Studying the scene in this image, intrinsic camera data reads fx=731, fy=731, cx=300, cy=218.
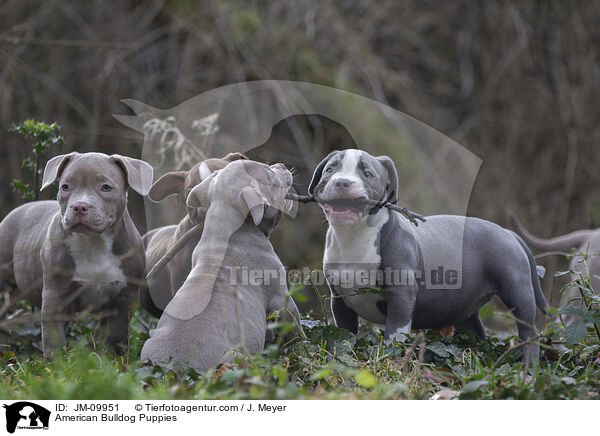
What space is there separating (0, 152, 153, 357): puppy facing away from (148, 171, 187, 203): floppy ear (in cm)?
30

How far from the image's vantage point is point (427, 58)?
980 cm

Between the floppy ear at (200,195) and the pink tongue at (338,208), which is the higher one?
the floppy ear at (200,195)

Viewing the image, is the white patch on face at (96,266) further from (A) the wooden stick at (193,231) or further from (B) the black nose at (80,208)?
(B) the black nose at (80,208)

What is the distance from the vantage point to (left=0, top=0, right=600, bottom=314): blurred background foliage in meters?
7.66

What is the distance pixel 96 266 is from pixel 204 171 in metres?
0.84

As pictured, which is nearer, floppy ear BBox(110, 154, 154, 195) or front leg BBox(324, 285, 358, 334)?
floppy ear BBox(110, 154, 154, 195)

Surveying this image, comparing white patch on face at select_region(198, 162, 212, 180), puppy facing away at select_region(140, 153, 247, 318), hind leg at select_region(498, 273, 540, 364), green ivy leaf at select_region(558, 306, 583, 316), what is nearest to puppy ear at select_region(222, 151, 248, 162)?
puppy facing away at select_region(140, 153, 247, 318)

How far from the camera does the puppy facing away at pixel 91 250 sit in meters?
3.82

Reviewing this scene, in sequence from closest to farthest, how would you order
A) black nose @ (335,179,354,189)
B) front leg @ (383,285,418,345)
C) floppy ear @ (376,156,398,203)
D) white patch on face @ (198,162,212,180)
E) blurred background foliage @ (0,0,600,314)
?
black nose @ (335,179,354,189), front leg @ (383,285,418,345), floppy ear @ (376,156,398,203), white patch on face @ (198,162,212,180), blurred background foliage @ (0,0,600,314)

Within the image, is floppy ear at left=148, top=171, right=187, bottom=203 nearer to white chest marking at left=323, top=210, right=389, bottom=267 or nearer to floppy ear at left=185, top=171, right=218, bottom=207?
floppy ear at left=185, top=171, right=218, bottom=207

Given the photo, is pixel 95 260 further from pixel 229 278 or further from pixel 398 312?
pixel 398 312

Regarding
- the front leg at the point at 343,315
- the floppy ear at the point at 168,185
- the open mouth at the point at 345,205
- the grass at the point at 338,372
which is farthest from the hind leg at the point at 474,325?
the floppy ear at the point at 168,185

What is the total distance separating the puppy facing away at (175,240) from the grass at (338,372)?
247 mm
